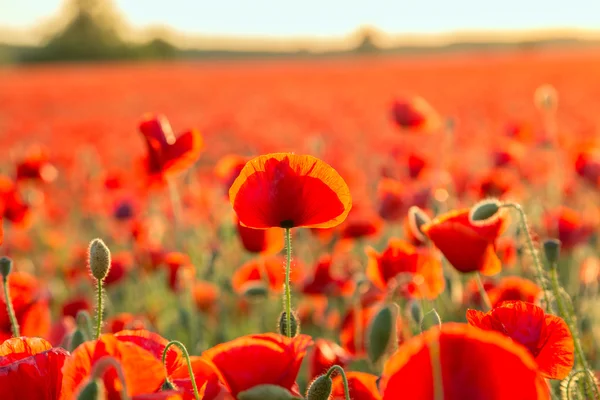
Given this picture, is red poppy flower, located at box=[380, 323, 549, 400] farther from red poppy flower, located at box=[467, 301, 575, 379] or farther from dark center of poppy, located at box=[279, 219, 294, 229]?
dark center of poppy, located at box=[279, 219, 294, 229]

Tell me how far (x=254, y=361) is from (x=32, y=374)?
24 centimetres

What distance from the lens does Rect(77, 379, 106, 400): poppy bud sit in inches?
24.8

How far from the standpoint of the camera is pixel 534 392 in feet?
2.03

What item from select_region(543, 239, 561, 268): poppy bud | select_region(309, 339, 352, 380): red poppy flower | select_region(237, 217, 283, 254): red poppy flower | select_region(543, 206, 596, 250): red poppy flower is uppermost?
select_region(543, 239, 561, 268): poppy bud

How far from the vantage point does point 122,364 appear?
723 millimetres

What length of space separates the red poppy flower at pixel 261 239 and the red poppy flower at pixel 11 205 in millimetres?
929

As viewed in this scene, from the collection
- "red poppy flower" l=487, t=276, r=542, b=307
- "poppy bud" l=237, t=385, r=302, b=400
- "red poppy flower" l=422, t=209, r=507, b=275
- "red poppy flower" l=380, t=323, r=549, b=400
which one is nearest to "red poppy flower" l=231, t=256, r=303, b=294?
"red poppy flower" l=487, t=276, r=542, b=307

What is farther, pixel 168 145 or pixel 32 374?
pixel 168 145

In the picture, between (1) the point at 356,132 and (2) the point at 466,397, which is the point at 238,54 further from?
(2) the point at 466,397

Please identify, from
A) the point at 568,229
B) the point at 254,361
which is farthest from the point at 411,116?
the point at 254,361

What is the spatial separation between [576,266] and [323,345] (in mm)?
1875

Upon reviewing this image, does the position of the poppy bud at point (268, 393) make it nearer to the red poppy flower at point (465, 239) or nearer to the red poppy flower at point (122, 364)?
the red poppy flower at point (122, 364)

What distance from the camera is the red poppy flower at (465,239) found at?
1.16 meters

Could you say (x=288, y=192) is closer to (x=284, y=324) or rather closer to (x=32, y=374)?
Result: (x=284, y=324)
